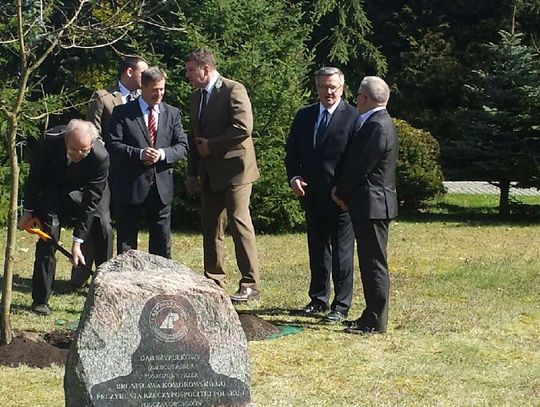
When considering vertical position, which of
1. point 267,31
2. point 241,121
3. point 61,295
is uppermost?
point 267,31

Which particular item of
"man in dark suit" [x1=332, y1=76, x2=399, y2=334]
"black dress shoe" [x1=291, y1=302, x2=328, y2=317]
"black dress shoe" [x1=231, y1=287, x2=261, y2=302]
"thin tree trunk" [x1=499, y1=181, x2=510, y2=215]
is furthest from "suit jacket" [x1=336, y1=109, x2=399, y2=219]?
"thin tree trunk" [x1=499, y1=181, x2=510, y2=215]

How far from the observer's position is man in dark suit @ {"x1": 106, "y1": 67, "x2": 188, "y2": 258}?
28.5 feet

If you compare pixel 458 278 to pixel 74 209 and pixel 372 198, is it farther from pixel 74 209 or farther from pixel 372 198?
pixel 74 209

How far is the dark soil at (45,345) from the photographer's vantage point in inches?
266

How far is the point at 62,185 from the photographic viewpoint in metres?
8.09

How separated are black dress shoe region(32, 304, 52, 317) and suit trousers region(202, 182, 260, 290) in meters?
1.55

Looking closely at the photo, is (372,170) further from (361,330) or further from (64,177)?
(64,177)

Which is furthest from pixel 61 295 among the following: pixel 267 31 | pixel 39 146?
pixel 267 31

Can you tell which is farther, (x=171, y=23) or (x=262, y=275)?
(x=171, y=23)

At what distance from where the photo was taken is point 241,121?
29.0 ft

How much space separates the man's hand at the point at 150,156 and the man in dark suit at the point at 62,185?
1.95ft

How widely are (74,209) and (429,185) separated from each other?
33.7 ft

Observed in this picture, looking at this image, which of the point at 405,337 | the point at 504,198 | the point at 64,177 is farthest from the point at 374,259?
the point at 504,198

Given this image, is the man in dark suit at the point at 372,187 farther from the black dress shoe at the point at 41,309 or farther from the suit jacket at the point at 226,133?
the black dress shoe at the point at 41,309
